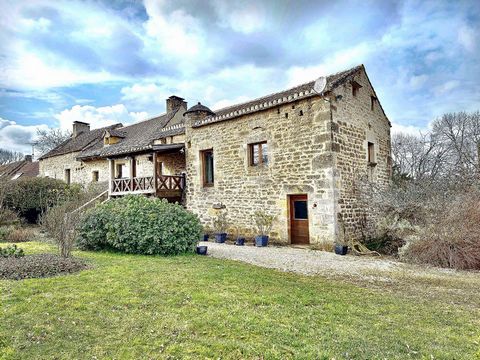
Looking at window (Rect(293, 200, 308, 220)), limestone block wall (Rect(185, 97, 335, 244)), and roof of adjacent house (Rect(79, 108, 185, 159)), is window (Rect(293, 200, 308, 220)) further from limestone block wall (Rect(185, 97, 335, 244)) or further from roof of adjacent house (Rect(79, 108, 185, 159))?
roof of adjacent house (Rect(79, 108, 185, 159))

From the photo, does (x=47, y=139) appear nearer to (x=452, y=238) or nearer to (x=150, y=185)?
(x=150, y=185)

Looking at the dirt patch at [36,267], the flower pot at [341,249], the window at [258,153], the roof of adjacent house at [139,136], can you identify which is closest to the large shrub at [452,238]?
the flower pot at [341,249]

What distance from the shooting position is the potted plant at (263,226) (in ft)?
38.3

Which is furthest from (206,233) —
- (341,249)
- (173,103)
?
(173,103)

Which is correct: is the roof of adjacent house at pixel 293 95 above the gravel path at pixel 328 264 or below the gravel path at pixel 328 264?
above

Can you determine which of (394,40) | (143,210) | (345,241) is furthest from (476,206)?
(143,210)

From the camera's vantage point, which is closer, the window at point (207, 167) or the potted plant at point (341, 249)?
the potted plant at point (341, 249)

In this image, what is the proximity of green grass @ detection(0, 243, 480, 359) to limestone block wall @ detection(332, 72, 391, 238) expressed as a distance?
5775mm

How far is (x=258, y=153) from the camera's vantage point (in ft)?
41.8

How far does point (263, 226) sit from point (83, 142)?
18.7 meters

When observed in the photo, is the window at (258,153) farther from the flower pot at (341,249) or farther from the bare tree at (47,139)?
the bare tree at (47,139)

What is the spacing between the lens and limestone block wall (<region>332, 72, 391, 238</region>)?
11031mm

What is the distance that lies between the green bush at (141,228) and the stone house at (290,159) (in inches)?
148

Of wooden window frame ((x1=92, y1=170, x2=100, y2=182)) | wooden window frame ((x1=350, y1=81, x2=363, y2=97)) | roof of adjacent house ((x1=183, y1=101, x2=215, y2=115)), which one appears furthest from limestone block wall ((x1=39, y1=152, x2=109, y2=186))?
wooden window frame ((x1=350, y1=81, x2=363, y2=97))
